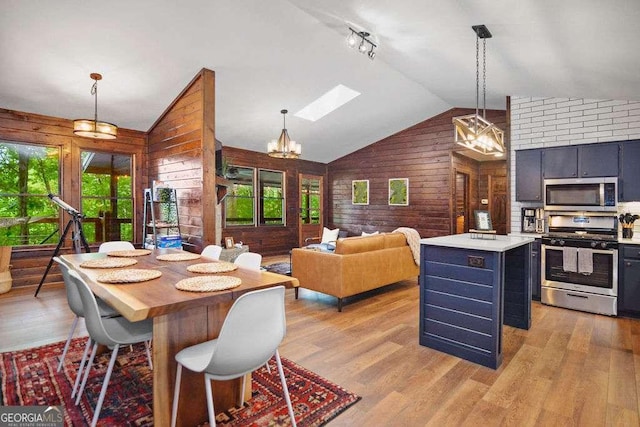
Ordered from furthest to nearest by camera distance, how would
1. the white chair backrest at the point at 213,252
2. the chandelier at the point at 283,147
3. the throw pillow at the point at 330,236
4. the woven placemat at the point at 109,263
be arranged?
the throw pillow at the point at 330,236
the chandelier at the point at 283,147
the white chair backrest at the point at 213,252
the woven placemat at the point at 109,263

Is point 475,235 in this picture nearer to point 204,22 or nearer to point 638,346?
point 638,346

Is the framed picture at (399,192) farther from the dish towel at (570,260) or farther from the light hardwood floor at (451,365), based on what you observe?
the light hardwood floor at (451,365)

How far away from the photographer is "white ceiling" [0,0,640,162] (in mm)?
2850

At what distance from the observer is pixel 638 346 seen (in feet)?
9.95

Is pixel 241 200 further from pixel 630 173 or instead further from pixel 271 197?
pixel 630 173

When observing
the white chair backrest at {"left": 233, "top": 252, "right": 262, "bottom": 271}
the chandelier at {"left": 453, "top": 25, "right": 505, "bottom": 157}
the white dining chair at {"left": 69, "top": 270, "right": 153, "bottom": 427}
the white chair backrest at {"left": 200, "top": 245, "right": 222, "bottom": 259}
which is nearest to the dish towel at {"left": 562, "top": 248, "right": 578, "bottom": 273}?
the chandelier at {"left": 453, "top": 25, "right": 505, "bottom": 157}

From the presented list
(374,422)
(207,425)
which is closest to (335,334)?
(374,422)

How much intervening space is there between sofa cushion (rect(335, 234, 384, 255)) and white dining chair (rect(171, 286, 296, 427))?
7.72ft

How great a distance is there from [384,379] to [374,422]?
50 centimetres

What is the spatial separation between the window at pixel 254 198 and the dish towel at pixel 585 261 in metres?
6.05

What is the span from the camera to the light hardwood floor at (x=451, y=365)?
205 centimetres

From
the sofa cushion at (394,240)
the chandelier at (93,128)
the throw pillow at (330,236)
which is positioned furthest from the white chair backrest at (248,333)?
the throw pillow at (330,236)

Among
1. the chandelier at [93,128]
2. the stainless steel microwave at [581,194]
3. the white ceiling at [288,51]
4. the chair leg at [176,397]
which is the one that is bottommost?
the chair leg at [176,397]

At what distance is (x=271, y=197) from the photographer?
8352 millimetres
